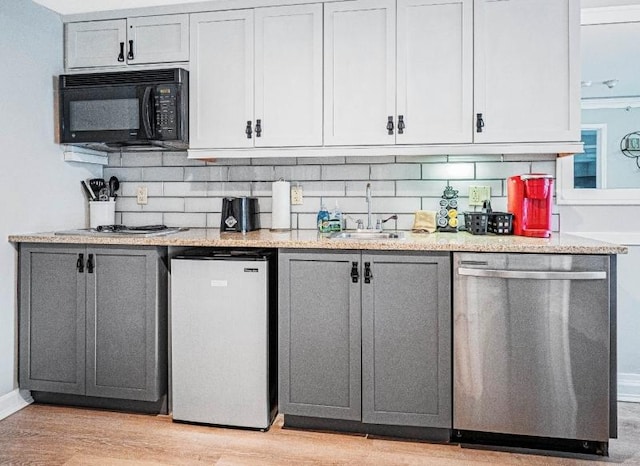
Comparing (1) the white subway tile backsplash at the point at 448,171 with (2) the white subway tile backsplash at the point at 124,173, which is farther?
(2) the white subway tile backsplash at the point at 124,173

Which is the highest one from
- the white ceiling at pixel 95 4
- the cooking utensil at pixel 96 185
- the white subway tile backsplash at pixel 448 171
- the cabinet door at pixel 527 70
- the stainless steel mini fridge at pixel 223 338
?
the white ceiling at pixel 95 4

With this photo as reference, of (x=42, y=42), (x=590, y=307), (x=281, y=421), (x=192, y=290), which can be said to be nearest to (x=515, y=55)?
(x=590, y=307)

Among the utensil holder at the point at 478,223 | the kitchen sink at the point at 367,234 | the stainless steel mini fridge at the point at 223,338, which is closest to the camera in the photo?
the stainless steel mini fridge at the point at 223,338

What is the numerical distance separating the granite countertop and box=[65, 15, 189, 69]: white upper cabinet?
1.05 m

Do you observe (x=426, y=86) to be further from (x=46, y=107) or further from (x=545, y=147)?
(x=46, y=107)

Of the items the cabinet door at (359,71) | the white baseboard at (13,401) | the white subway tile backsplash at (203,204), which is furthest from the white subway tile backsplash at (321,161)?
the white baseboard at (13,401)

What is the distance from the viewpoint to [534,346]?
2.12m

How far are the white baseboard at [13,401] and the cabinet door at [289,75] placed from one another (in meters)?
1.81

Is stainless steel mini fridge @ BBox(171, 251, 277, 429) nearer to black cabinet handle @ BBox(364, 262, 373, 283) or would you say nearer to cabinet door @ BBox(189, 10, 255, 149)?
black cabinet handle @ BBox(364, 262, 373, 283)

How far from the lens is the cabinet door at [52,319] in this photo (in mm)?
2539

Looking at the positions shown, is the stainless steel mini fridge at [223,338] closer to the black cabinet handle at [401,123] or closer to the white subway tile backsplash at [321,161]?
the white subway tile backsplash at [321,161]

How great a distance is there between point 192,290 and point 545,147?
1.86 metres

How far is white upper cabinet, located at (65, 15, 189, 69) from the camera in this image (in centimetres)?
281

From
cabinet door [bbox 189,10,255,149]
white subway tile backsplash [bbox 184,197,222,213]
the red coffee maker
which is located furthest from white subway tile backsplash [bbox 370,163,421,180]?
white subway tile backsplash [bbox 184,197,222,213]
